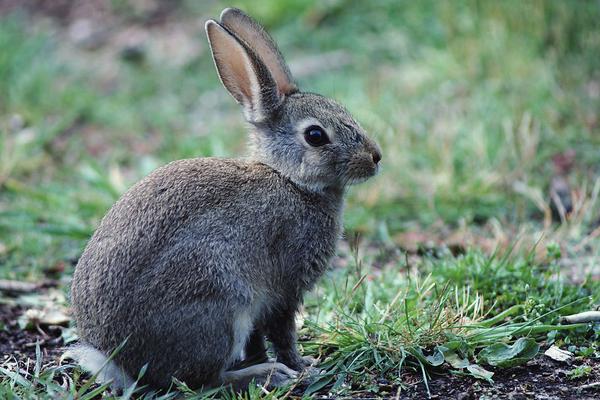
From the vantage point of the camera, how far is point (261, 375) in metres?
4.13

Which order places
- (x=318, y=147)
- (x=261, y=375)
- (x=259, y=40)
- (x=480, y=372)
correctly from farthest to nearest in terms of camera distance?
(x=259, y=40) < (x=318, y=147) < (x=261, y=375) < (x=480, y=372)

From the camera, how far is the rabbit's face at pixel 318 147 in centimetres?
452

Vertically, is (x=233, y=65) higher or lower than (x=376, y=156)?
higher

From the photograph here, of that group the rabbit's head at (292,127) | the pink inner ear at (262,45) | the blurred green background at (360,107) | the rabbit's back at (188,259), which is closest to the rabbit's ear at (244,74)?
the rabbit's head at (292,127)

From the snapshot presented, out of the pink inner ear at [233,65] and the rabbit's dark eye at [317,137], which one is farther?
the rabbit's dark eye at [317,137]

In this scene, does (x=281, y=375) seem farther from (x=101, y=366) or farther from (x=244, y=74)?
(x=244, y=74)

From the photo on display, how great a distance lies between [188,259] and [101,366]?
63cm

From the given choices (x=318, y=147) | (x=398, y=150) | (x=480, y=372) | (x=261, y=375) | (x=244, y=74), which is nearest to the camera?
(x=480, y=372)

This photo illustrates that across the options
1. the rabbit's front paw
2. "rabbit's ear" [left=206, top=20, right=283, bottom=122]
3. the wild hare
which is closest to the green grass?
the rabbit's front paw

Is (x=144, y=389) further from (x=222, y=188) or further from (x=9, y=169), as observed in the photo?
(x=9, y=169)

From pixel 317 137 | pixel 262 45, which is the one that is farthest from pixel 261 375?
pixel 262 45

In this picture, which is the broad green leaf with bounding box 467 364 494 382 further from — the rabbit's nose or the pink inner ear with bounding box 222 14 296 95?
the pink inner ear with bounding box 222 14 296 95

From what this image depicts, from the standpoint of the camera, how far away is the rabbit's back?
12.5 ft

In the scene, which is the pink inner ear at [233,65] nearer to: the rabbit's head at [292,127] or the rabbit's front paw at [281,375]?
the rabbit's head at [292,127]
